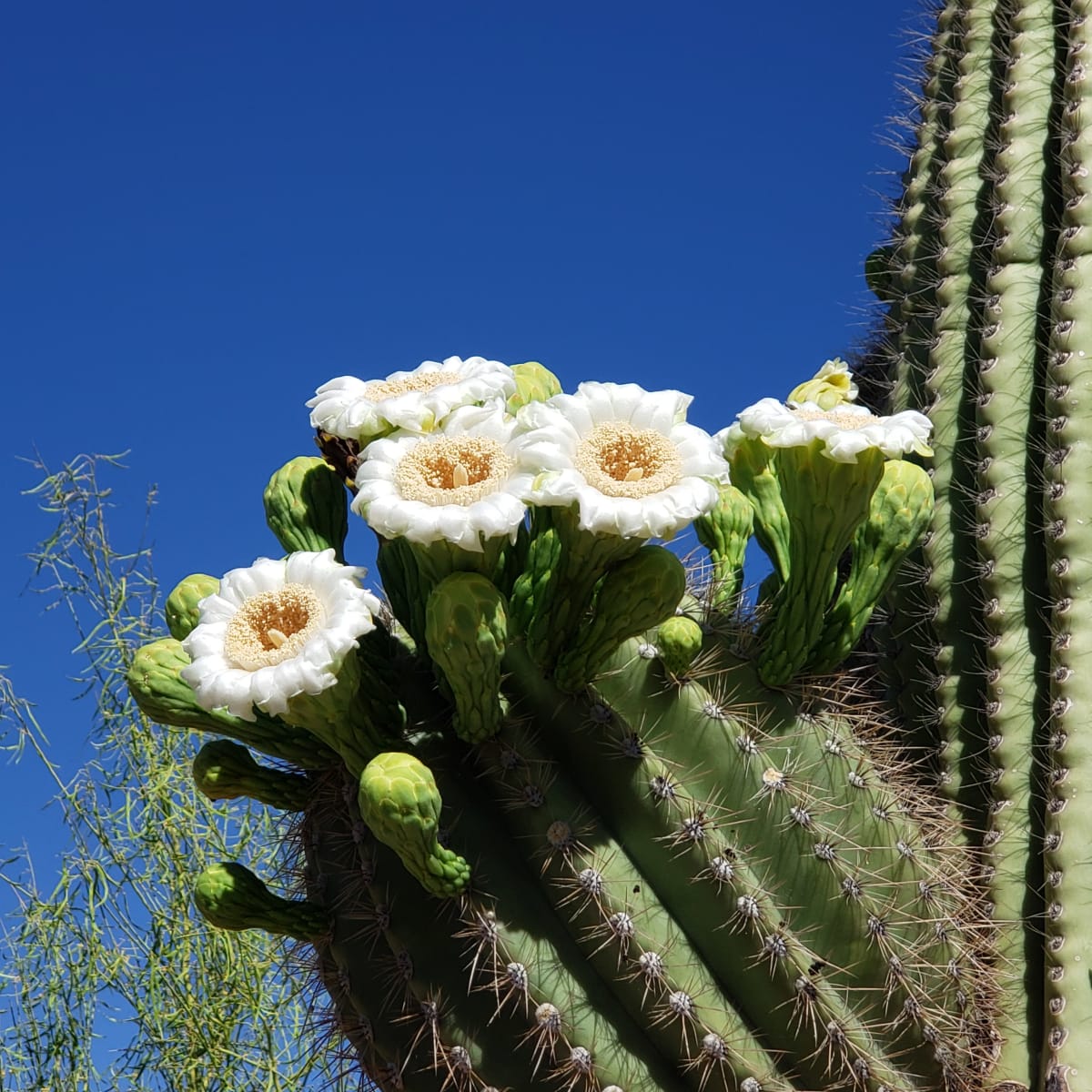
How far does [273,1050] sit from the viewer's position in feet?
12.7

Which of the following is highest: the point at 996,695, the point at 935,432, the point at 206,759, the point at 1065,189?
the point at 1065,189

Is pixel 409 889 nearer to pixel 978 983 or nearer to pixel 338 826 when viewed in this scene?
pixel 338 826

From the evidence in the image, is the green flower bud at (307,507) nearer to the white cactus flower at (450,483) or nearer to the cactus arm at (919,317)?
the white cactus flower at (450,483)

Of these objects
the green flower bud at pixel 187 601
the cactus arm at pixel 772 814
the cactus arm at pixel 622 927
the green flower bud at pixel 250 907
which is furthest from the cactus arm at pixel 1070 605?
the green flower bud at pixel 187 601

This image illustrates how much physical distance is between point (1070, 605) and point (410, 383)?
1.21m

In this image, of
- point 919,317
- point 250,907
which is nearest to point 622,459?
point 250,907

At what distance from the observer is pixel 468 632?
82.5 inches

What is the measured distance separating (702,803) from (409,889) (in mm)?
463

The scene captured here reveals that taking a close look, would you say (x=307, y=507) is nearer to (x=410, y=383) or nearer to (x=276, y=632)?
(x=410, y=383)

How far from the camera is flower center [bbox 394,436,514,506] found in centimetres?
213

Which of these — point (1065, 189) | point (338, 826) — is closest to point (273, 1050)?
point (338, 826)

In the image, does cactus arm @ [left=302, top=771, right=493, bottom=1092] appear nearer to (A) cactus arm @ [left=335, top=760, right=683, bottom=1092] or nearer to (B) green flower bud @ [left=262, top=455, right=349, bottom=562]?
(A) cactus arm @ [left=335, top=760, right=683, bottom=1092]

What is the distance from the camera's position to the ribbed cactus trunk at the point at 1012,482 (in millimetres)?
2541

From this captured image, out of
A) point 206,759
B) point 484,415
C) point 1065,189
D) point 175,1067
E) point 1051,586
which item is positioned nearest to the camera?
point 484,415
